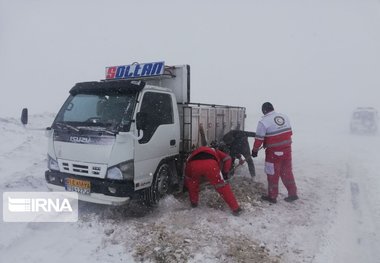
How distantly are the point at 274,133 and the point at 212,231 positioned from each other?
250 centimetres

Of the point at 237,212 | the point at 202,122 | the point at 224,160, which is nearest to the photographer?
the point at 237,212

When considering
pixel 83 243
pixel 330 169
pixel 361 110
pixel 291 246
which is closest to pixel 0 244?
pixel 83 243

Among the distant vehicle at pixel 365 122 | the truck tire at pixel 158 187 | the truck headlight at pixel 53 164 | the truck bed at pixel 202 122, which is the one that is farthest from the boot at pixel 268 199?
the distant vehicle at pixel 365 122

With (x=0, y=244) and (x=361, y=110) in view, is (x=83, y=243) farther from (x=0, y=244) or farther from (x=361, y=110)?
(x=361, y=110)

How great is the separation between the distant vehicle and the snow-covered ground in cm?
1740

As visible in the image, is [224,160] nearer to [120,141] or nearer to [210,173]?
[210,173]

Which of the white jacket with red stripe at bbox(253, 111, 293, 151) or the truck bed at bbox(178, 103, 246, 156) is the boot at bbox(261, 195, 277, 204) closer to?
the white jacket with red stripe at bbox(253, 111, 293, 151)

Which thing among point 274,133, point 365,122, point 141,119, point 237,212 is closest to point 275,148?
point 274,133

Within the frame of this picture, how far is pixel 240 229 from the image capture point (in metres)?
4.84

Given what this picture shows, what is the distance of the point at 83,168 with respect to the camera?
498cm

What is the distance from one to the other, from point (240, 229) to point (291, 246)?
795 mm

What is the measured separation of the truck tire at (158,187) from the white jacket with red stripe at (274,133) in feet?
6.02

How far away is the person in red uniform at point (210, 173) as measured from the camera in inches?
213

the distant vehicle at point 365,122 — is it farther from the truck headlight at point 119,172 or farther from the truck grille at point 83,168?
the truck grille at point 83,168
